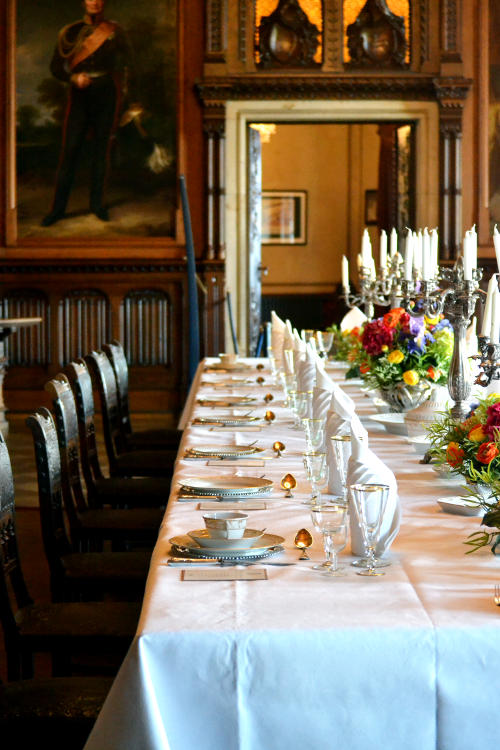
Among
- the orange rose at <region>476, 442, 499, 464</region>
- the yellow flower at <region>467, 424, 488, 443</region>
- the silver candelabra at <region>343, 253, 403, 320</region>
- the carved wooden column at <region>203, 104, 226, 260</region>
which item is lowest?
the orange rose at <region>476, 442, 499, 464</region>

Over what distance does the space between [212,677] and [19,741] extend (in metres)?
0.65

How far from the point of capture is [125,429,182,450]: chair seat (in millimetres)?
6211

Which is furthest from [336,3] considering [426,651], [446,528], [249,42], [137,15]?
[426,651]

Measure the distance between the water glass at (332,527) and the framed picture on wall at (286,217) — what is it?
1542 centimetres

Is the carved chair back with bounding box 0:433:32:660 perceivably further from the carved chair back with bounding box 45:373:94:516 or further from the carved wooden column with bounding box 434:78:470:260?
the carved wooden column with bounding box 434:78:470:260

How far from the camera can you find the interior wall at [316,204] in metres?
17.3

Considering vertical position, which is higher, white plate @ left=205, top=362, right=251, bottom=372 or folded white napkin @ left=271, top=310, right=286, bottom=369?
folded white napkin @ left=271, top=310, right=286, bottom=369

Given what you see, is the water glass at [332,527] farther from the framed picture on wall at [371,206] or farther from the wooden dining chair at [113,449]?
the framed picture on wall at [371,206]

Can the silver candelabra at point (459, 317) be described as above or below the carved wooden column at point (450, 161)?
below

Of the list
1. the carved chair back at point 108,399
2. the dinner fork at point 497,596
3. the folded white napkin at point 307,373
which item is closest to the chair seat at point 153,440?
the carved chair back at point 108,399

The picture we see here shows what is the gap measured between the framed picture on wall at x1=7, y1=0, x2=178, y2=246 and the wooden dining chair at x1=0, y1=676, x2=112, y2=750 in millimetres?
9361

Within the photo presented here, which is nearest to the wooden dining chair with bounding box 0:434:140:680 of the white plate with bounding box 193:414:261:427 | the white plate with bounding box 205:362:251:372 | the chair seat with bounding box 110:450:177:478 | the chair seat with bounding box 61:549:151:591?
the chair seat with bounding box 61:549:151:591

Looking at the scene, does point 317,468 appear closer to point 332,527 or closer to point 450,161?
point 332,527

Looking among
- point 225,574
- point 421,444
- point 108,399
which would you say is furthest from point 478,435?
point 108,399
